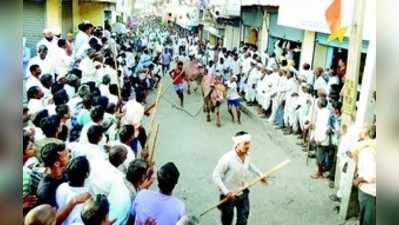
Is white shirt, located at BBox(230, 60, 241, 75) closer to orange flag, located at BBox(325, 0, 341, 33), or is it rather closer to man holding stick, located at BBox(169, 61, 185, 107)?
man holding stick, located at BBox(169, 61, 185, 107)

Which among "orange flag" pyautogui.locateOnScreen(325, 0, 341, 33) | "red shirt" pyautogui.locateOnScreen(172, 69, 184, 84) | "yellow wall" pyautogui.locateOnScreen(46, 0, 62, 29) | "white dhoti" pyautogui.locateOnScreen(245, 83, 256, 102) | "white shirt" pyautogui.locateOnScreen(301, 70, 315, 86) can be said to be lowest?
"white dhoti" pyautogui.locateOnScreen(245, 83, 256, 102)

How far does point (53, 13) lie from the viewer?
14.9m

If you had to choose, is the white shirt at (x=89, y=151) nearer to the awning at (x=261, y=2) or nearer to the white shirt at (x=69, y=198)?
the white shirt at (x=69, y=198)

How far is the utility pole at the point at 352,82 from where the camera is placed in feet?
22.8

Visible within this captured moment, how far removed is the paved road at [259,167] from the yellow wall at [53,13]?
417 centimetres

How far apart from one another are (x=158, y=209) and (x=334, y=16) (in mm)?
6114

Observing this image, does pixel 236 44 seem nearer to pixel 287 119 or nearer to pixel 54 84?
pixel 287 119

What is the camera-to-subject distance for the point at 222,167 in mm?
5574

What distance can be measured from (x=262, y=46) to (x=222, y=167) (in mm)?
14562

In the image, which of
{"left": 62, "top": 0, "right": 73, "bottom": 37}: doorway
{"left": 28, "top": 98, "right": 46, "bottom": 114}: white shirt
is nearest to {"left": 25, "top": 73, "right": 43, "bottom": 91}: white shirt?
{"left": 28, "top": 98, "right": 46, "bottom": 114}: white shirt

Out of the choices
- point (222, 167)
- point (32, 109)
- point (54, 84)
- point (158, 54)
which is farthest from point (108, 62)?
point (158, 54)

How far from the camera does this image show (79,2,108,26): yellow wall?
20.6m

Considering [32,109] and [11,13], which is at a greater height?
[11,13]

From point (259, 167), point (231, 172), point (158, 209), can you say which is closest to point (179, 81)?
point (259, 167)
